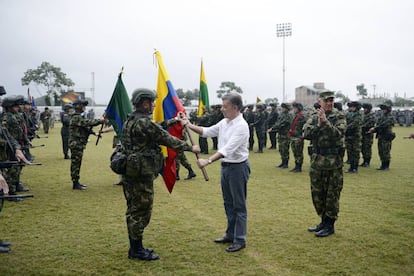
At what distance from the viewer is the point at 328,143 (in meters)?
5.44

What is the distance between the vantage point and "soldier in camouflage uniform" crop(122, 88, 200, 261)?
4461 mm

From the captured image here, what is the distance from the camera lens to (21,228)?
595 cm

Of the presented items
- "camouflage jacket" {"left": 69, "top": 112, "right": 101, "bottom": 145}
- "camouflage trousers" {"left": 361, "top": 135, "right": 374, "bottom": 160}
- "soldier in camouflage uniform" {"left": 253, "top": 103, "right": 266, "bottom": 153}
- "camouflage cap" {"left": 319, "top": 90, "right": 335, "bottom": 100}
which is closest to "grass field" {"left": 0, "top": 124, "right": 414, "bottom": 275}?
"camouflage jacket" {"left": 69, "top": 112, "right": 101, "bottom": 145}

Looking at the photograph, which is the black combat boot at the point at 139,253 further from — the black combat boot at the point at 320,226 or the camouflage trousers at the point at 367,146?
the camouflage trousers at the point at 367,146

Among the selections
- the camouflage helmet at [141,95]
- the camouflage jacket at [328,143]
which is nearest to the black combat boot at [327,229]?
the camouflage jacket at [328,143]

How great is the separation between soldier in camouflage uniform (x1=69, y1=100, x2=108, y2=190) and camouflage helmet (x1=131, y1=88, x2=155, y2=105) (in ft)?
14.6

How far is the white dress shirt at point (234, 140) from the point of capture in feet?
15.3

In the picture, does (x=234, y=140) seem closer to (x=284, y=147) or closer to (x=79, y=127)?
(x=79, y=127)

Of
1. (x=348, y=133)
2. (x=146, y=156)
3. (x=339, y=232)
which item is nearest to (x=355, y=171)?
(x=348, y=133)

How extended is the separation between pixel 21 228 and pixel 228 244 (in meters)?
3.47

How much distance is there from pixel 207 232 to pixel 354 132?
7473 millimetres

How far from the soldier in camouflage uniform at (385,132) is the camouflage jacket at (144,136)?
355 inches

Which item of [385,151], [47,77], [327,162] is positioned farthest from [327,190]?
[47,77]

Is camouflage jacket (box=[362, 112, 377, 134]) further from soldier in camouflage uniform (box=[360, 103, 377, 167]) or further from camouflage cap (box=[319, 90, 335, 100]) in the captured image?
camouflage cap (box=[319, 90, 335, 100])
